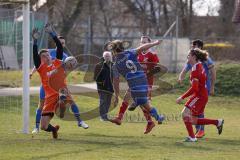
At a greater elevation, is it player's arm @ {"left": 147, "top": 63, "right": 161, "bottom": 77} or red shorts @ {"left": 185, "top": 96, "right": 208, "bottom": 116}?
player's arm @ {"left": 147, "top": 63, "right": 161, "bottom": 77}

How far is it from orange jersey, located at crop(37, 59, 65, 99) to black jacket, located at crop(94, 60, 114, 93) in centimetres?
417

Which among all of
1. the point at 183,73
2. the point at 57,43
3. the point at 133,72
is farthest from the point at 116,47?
the point at 183,73

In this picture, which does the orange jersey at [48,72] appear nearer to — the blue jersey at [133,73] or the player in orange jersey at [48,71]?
the player in orange jersey at [48,71]

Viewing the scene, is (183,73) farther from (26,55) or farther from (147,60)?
(26,55)

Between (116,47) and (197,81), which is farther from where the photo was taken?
(116,47)

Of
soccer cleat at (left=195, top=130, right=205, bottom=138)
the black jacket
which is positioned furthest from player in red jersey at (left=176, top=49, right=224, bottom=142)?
the black jacket

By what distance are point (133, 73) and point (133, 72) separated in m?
0.04

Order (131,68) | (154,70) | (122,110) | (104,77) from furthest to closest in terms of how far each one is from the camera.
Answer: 1. (104,77)
2. (154,70)
3. (122,110)
4. (131,68)

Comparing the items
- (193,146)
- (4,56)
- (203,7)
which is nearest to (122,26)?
(203,7)

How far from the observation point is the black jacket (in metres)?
18.2

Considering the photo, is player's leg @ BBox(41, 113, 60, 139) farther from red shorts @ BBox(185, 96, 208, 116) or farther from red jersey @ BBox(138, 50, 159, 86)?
red jersey @ BBox(138, 50, 159, 86)

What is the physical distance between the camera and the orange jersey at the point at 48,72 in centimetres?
1352

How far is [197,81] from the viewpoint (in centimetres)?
1288

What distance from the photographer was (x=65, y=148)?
11.8 metres
